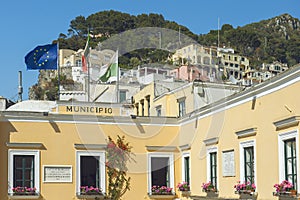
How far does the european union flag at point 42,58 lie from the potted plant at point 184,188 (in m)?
6.60

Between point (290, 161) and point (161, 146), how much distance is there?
7162 mm

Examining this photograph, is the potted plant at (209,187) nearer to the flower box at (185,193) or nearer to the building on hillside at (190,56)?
the flower box at (185,193)

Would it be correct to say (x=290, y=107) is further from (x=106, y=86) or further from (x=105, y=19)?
(x=105, y=19)

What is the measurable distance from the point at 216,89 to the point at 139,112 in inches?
263

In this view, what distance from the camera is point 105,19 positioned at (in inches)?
2921

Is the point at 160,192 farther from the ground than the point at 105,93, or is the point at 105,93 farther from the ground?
the point at 105,93

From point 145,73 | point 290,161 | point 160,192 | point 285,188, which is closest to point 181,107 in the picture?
point 160,192

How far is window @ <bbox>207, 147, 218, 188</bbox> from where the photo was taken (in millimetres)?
17141

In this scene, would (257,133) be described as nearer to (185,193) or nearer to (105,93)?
(185,193)

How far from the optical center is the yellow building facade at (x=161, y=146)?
1395cm

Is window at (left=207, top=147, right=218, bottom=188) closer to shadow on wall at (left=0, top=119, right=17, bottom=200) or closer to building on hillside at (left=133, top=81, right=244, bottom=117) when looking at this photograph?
building on hillside at (left=133, top=81, right=244, bottom=117)

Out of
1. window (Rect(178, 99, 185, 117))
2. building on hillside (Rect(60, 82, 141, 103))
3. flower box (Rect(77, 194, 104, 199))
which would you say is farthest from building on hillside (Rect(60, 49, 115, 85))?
flower box (Rect(77, 194, 104, 199))

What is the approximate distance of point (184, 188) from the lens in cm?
1877

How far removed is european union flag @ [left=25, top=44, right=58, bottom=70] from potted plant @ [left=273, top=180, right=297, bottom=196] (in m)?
11.0
